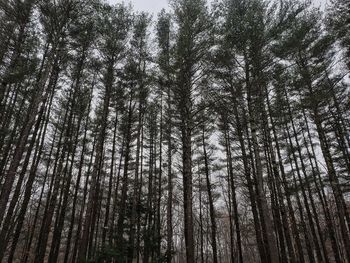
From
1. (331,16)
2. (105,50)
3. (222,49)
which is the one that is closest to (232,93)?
(222,49)

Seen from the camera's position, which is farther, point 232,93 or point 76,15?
point 76,15

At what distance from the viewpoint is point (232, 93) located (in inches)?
359

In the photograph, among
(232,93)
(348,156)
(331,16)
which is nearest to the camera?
(232,93)

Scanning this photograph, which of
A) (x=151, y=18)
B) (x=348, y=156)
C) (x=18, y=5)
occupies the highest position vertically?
(x=151, y=18)

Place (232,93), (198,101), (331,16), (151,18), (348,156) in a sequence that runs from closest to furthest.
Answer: (232,93) → (331,16) → (198,101) → (348,156) → (151,18)

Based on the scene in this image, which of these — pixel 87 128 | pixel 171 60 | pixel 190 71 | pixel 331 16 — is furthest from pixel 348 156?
pixel 87 128

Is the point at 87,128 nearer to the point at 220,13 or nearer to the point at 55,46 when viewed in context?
the point at 55,46

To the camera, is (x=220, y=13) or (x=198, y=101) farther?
(x=198, y=101)

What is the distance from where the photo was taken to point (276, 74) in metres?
9.23

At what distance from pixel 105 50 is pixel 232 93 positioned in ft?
23.6

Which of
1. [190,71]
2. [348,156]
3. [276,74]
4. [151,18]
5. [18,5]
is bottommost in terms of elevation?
[348,156]

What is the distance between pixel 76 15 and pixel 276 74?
8.95 m

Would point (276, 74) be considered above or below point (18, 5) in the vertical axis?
below

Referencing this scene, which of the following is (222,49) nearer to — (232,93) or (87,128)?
(232,93)
